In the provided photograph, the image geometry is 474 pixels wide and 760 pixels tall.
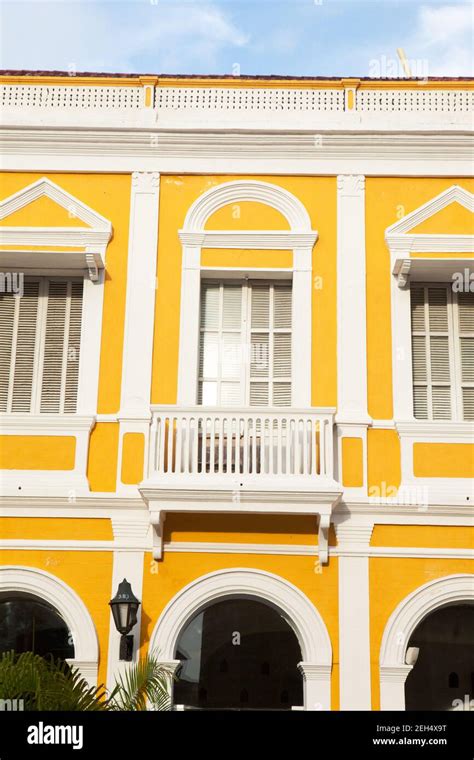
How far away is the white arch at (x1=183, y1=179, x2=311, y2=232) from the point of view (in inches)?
559

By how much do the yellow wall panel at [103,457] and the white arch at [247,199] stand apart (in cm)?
260

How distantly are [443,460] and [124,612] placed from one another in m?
3.91

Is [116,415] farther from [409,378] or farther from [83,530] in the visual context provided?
[409,378]

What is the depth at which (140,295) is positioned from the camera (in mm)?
13977

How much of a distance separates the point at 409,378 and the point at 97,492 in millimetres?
3768

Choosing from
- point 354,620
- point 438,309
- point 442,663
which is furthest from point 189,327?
point 442,663

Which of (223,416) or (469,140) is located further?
(469,140)

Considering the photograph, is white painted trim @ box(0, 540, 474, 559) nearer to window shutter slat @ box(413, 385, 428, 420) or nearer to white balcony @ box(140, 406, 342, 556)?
white balcony @ box(140, 406, 342, 556)

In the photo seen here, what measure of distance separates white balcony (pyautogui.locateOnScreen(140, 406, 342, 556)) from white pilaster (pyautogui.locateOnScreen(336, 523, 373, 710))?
38 centimetres

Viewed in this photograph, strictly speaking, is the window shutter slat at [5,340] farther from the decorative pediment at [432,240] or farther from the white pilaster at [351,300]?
the decorative pediment at [432,240]

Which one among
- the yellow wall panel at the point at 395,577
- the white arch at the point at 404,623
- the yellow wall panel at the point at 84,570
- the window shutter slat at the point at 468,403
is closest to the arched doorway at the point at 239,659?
the yellow wall panel at the point at 84,570

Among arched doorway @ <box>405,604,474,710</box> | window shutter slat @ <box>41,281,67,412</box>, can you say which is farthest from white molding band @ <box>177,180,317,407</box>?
arched doorway @ <box>405,604,474,710</box>
